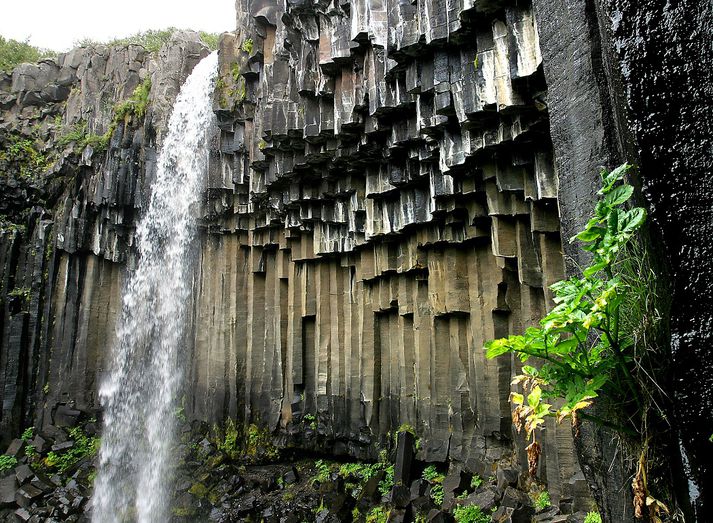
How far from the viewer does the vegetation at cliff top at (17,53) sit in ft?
60.3

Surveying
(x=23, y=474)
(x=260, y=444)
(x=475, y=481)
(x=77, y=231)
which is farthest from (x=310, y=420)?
(x=77, y=231)

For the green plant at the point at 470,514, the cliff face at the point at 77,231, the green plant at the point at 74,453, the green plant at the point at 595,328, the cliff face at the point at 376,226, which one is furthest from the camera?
the cliff face at the point at 77,231

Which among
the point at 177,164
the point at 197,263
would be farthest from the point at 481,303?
the point at 177,164

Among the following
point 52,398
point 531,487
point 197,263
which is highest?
point 197,263

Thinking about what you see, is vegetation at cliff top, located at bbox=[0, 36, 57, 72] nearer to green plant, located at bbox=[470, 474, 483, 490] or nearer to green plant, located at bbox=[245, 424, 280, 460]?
green plant, located at bbox=[245, 424, 280, 460]

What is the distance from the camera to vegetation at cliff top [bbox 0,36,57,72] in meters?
18.4

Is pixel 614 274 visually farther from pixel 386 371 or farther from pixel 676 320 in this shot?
pixel 386 371

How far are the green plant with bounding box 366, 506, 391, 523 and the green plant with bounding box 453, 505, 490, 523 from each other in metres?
1.21

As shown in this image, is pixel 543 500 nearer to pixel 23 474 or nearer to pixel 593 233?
pixel 593 233

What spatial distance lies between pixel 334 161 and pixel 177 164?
17.8 ft

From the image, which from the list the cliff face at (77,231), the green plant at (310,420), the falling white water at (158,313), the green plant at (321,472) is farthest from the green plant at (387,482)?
the cliff face at (77,231)

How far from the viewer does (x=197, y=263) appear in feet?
41.9

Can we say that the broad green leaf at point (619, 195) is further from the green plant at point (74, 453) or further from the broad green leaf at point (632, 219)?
the green plant at point (74, 453)

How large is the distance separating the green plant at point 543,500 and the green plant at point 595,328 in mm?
3826
